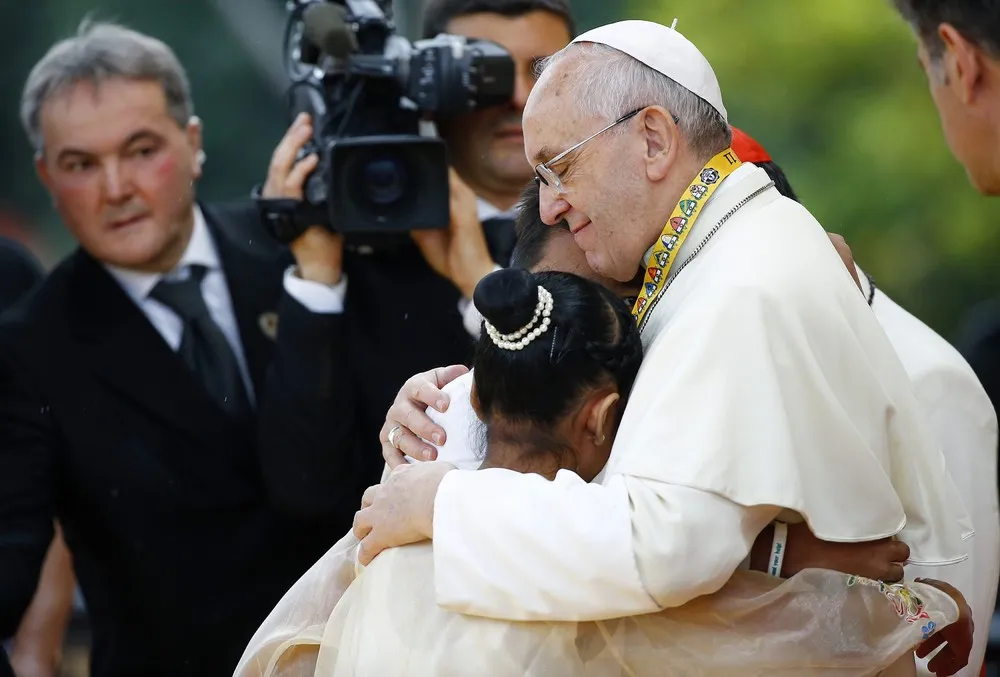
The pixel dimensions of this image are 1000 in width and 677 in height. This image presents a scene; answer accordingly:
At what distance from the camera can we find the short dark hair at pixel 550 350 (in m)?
2.69

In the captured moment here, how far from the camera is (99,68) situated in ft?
15.1

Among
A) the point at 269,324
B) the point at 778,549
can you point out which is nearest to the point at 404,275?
the point at 269,324

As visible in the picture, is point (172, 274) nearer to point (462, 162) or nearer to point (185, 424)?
point (185, 424)

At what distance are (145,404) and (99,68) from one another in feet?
3.57

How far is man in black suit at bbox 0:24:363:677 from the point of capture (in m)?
4.20

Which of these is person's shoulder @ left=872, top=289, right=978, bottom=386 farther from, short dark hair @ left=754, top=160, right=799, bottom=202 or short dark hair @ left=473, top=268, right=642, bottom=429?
short dark hair @ left=473, top=268, right=642, bottom=429

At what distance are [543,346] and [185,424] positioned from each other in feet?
6.37

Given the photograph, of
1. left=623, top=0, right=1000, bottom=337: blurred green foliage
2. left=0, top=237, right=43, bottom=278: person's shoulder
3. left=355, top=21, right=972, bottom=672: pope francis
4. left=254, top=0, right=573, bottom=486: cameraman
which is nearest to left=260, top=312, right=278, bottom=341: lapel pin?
left=254, top=0, right=573, bottom=486: cameraman

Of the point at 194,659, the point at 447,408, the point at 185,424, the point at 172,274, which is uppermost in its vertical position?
the point at 447,408

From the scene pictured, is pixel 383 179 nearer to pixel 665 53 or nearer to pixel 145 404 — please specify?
pixel 145 404

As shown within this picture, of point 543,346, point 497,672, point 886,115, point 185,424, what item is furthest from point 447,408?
point 886,115

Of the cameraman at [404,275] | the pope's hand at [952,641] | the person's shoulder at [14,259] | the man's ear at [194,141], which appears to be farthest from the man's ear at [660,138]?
the person's shoulder at [14,259]

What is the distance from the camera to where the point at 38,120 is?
4.62m

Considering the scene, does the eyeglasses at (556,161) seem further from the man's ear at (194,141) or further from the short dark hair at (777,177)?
the man's ear at (194,141)
